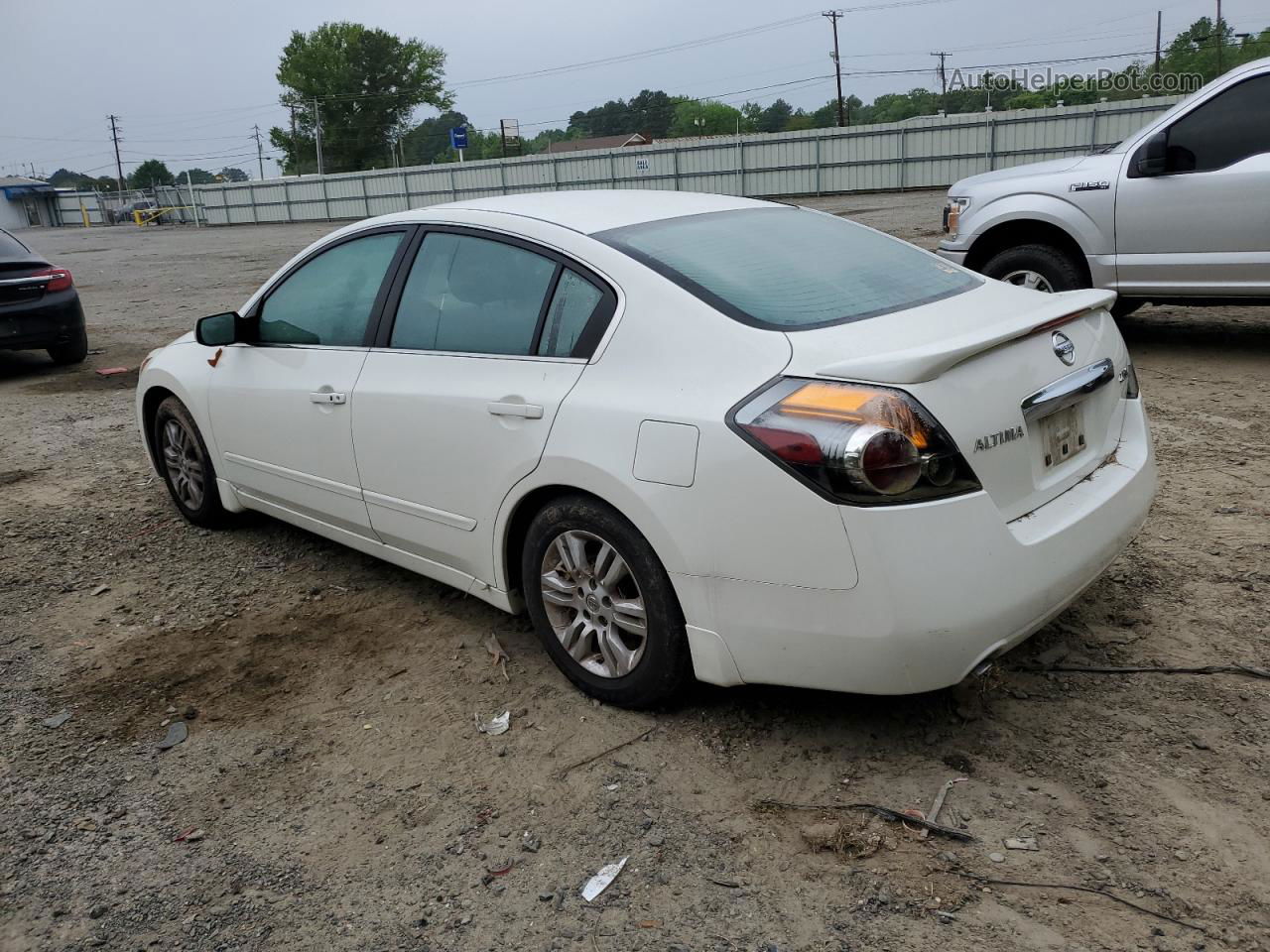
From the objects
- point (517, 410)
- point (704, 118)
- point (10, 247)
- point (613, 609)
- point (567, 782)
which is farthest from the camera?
point (704, 118)

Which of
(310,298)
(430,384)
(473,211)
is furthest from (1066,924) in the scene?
(310,298)

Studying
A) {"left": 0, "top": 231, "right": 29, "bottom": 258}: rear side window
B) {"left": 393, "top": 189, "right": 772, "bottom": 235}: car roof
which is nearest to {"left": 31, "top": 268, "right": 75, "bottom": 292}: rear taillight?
{"left": 0, "top": 231, "right": 29, "bottom": 258}: rear side window

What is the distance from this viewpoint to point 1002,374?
2.75 metres

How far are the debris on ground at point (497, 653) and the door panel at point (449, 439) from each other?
1.08ft

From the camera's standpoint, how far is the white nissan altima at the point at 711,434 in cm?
255

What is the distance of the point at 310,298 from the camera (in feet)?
14.1

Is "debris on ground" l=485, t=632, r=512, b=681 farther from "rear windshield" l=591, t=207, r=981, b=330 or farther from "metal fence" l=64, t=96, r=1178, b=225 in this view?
"metal fence" l=64, t=96, r=1178, b=225

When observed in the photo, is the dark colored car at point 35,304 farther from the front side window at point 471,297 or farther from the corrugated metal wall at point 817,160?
the corrugated metal wall at point 817,160

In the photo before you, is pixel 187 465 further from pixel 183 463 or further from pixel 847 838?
pixel 847 838

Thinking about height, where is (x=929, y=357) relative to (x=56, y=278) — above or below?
below

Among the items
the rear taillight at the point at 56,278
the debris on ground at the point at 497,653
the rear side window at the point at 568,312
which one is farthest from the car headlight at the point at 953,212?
the rear taillight at the point at 56,278

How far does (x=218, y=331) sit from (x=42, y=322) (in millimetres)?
6684

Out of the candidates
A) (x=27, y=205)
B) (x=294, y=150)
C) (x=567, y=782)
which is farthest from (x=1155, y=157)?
(x=294, y=150)

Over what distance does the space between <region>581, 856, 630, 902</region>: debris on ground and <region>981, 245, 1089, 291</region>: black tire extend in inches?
245
